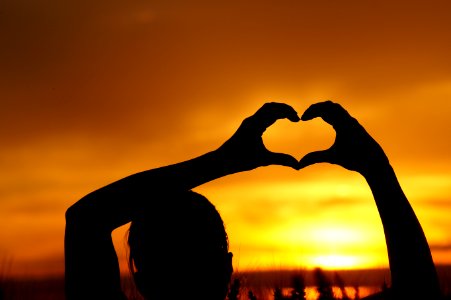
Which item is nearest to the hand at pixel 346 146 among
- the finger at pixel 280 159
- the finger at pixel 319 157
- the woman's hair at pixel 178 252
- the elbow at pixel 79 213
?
the finger at pixel 319 157

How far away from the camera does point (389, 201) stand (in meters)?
2.76

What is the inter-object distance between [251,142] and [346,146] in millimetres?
564

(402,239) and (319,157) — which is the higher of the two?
(319,157)

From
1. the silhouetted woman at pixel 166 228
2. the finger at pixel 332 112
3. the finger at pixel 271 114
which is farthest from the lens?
the finger at pixel 332 112

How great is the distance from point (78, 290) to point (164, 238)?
0.69m

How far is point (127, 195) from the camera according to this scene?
96.5 inches

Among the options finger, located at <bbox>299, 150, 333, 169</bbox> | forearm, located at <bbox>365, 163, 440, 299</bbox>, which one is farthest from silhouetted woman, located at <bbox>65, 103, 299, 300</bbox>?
forearm, located at <bbox>365, 163, 440, 299</bbox>

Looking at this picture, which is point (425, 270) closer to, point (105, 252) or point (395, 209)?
point (395, 209)

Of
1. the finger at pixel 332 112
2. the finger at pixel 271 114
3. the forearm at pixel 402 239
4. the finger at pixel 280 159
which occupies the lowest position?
the forearm at pixel 402 239

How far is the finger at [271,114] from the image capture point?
2.54 metres

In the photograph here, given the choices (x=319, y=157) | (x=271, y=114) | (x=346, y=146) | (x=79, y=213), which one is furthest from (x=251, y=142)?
(x=79, y=213)

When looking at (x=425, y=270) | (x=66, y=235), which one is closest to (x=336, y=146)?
(x=425, y=270)

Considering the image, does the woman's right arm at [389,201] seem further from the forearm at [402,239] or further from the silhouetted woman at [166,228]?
the silhouetted woman at [166,228]

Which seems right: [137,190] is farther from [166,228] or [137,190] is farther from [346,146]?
[346,146]
